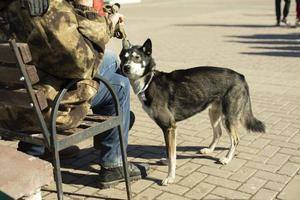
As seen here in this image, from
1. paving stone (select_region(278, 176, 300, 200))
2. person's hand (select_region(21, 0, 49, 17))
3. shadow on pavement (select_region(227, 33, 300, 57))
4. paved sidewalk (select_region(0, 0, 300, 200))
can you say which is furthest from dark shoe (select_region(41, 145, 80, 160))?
shadow on pavement (select_region(227, 33, 300, 57))

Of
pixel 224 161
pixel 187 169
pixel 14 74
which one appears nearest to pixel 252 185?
pixel 224 161

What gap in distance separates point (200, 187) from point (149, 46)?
4.39 ft

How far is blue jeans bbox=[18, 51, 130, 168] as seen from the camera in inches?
148

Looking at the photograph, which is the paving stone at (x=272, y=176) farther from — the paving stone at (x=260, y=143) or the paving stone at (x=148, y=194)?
the paving stone at (x=148, y=194)

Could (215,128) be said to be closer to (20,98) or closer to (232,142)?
(232,142)

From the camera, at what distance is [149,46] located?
411 centimetres

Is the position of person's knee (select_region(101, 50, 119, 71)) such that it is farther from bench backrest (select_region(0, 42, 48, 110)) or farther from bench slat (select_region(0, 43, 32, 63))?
bench slat (select_region(0, 43, 32, 63))

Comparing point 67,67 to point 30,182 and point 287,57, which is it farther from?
point 287,57

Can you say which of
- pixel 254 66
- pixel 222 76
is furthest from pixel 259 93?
pixel 222 76

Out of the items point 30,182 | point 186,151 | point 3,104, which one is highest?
point 3,104

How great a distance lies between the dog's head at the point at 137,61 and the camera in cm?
406

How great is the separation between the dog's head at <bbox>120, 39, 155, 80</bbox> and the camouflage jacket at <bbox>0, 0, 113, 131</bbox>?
0.94m

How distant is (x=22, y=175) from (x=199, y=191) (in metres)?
1.74

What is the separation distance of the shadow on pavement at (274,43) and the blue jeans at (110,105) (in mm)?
7405
